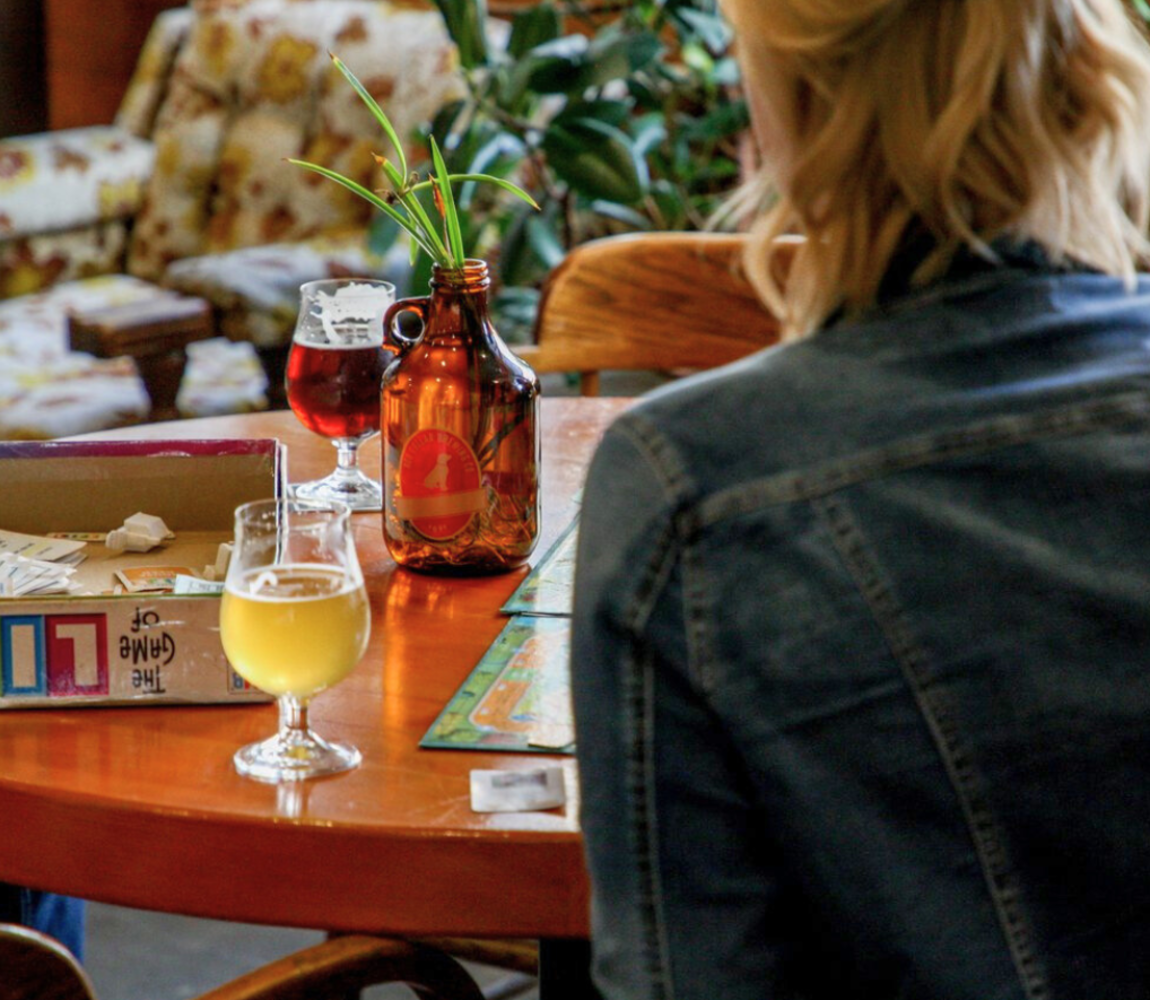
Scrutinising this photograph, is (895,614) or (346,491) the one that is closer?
(895,614)

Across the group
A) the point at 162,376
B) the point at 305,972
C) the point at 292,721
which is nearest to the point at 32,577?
the point at 292,721

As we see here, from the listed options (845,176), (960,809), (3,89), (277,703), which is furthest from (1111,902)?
(3,89)

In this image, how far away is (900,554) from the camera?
554 millimetres

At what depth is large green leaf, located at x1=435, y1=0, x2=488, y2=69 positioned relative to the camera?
2617 mm

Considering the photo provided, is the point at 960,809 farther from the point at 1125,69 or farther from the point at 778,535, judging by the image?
the point at 1125,69

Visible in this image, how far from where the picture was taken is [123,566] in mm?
1034

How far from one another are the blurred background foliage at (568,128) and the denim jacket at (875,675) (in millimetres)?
1915

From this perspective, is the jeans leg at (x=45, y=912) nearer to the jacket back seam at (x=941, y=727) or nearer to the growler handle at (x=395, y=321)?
the growler handle at (x=395, y=321)

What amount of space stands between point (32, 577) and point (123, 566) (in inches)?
3.0

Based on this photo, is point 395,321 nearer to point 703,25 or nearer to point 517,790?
point 517,790

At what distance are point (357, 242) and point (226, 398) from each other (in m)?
0.40

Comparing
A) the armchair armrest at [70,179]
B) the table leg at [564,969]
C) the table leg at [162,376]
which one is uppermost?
the table leg at [564,969]

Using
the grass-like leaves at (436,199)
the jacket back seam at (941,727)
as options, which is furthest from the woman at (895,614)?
the grass-like leaves at (436,199)

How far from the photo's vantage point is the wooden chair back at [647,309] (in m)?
1.77
